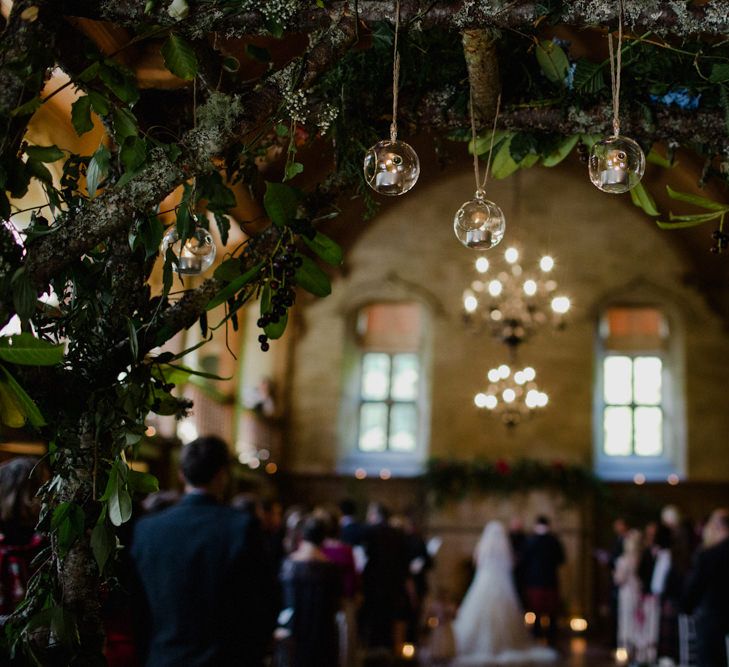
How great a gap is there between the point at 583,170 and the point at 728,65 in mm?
11711

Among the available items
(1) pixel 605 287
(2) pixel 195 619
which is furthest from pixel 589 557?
(2) pixel 195 619

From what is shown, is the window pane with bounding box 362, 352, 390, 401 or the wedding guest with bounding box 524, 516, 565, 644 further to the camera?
the window pane with bounding box 362, 352, 390, 401

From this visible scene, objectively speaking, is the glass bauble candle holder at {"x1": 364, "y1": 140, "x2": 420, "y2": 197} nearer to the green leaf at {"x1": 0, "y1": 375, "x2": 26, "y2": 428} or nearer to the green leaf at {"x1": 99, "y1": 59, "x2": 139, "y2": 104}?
the green leaf at {"x1": 99, "y1": 59, "x2": 139, "y2": 104}

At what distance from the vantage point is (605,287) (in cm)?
1349

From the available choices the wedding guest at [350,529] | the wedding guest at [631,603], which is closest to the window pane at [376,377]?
the wedding guest at [631,603]

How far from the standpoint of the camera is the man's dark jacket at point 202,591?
104 inches

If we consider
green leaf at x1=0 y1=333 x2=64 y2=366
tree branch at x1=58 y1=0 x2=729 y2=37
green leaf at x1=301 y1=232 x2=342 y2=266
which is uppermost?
tree branch at x1=58 y1=0 x2=729 y2=37

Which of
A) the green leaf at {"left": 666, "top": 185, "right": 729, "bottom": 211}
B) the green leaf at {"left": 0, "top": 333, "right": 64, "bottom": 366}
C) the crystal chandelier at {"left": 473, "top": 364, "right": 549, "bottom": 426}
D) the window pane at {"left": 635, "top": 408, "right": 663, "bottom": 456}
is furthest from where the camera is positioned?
the window pane at {"left": 635, "top": 408, "right": 663, "bottom": 456}

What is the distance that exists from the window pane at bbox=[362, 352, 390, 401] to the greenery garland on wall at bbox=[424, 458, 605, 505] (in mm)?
1682

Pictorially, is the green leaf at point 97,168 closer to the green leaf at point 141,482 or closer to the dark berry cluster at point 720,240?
the green leaf at point 141,482

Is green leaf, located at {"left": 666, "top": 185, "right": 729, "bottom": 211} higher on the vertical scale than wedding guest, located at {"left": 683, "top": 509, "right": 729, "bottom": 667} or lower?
higher

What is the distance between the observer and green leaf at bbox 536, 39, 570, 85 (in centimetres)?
271

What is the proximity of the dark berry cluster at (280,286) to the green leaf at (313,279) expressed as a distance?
0.02 m

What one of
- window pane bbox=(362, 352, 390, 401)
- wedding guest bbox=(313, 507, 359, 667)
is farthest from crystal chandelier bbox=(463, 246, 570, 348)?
wedding guest bbox=(313, 507, 359, 667)
